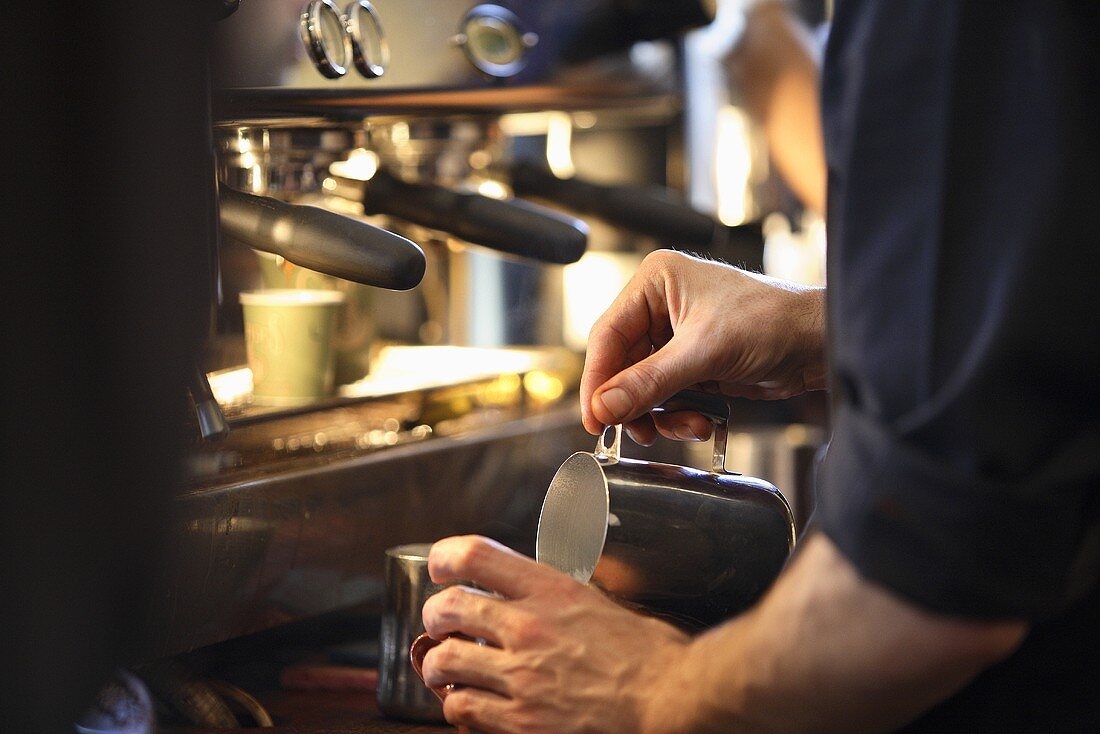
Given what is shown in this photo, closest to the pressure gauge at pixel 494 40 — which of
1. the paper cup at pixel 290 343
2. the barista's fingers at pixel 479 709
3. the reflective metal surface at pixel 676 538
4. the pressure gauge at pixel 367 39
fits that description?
the pressure gauge at pixel 367 39

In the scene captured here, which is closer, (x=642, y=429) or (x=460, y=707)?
(x=460, y=707)

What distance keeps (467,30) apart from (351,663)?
53cm

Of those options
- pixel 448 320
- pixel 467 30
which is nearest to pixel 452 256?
pixel 448 320

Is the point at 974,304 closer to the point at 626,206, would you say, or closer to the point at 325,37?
the point at 325,37

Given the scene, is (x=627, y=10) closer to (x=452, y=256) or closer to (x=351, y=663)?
(x=452, y=256)

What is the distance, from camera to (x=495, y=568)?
0.59 metres

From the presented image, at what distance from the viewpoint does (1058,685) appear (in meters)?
0.56

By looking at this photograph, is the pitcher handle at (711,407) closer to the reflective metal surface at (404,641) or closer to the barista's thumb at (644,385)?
the barista's thumb at (644,385)

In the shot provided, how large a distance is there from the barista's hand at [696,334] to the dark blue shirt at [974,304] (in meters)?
0.27

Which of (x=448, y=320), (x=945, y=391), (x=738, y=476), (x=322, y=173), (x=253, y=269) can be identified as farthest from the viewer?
(x=448, y=320)

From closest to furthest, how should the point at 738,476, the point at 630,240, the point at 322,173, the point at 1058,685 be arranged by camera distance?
the point at 1058,685, the point at 738,476, the point at 322,173, the point at 630,240

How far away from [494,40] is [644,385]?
1.48 ft

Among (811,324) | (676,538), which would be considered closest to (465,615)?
(676,538)

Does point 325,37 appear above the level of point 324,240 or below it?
above
